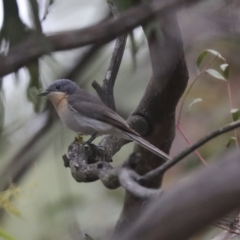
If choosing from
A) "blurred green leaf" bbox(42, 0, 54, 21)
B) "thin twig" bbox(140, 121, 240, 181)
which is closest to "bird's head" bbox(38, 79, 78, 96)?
"blurred green leaf" bbox(42, 0, 54, 21)

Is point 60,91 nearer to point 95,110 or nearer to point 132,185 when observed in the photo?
point 95,110

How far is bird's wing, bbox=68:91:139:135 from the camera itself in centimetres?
210

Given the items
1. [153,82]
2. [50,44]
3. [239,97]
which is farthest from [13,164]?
[239,97]

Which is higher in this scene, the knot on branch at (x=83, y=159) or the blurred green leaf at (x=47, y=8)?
the blurred green leaf at (x=47, y=8)

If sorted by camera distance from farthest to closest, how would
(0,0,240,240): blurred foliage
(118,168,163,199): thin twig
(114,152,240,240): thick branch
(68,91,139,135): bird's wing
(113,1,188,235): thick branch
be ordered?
(68,91,139,135): bird's wing, (113,1,188,235): thick branch, (0,0,240,240): blurred foliage, (118,168,163,199): thin twig, (114,152,240,240): thick branch

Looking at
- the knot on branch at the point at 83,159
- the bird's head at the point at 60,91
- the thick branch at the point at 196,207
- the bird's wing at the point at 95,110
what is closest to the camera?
the thick branch at the point at 196,207

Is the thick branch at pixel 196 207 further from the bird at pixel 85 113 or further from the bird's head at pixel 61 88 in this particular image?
the bird's head at pixel 61 88

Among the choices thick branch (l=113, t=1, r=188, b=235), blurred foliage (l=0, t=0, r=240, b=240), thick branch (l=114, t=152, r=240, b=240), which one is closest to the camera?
thick branch (l=114, t=152, r=240, b=240)

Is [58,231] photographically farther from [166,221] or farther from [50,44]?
[166,221]

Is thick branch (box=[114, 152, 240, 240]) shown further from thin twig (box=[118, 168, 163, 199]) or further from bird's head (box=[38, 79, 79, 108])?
bird's head (box=[38, 79, 79, 108])

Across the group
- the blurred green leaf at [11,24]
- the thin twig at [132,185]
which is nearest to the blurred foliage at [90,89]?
the blurred green leaf at [11,24]

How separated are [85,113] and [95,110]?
8 centimetres

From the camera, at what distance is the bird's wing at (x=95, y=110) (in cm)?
210

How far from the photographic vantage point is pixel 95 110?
7.48 ft
